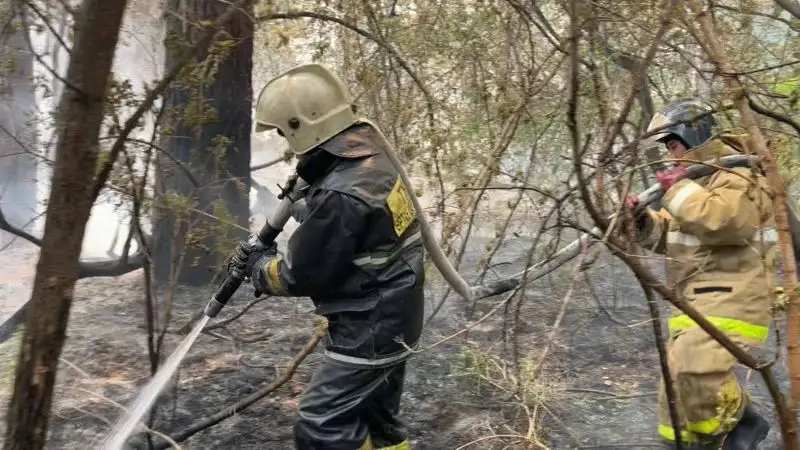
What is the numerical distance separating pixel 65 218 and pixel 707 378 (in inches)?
99.7

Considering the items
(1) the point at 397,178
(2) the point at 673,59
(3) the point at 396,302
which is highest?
(2) the point at 673,59

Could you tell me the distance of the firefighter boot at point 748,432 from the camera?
3139mm

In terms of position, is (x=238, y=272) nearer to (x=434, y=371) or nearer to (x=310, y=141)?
(x=310, y=141)

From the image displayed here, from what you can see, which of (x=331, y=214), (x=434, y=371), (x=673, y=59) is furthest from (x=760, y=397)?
(x=331, y=214)

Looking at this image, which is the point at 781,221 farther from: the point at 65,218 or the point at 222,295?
the point at 222,295

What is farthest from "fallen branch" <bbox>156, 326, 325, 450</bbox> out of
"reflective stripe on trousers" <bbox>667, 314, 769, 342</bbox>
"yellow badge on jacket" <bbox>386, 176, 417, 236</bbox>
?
"reflective stripe on trousers" <bbox>667, 314, 769, 342</bbox>

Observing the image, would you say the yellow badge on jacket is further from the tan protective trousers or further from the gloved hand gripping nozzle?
the tan protective trousers

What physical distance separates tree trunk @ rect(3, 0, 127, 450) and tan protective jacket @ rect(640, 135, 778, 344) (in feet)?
7.20

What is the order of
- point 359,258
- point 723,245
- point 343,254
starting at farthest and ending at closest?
point 723,245 → point 359,258 → point 343,254

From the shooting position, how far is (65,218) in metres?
1.77

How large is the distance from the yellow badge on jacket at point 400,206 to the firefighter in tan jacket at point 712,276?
2.97 feet

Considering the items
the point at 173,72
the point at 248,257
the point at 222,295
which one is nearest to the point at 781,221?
the point at 173,72

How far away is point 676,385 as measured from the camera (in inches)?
120

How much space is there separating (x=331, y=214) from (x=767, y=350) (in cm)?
335
